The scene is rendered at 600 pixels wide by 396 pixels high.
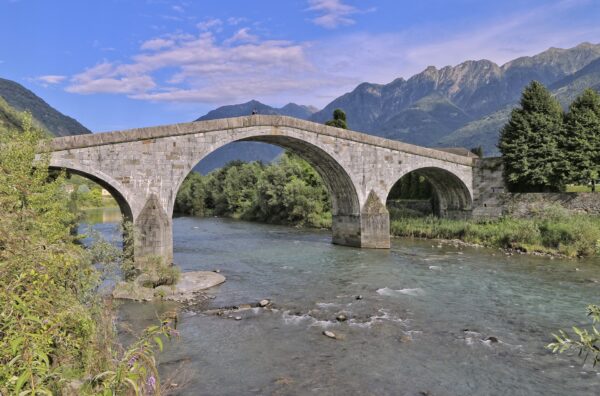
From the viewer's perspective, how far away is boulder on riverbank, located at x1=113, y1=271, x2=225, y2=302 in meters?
15.0

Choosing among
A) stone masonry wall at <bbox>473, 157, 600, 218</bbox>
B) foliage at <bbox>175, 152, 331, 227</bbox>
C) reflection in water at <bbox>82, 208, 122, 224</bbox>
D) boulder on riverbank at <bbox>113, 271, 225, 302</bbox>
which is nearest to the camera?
boulder on riverbank at <bbox>113, 271, 225, 302</bbox>

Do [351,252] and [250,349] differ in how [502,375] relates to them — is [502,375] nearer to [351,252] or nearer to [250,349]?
[250,349]

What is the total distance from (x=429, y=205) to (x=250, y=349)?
30.0 m

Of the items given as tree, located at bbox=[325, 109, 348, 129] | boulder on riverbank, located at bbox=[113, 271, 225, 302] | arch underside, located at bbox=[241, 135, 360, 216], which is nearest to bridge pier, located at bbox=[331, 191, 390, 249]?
arch underside, located at bbox=[241, 135, 360, 216]

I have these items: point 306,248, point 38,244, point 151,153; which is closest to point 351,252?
point 306,248

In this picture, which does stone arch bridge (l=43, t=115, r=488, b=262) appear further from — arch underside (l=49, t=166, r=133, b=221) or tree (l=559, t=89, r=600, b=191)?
tree (l=559, t=89, r=600, b=191)

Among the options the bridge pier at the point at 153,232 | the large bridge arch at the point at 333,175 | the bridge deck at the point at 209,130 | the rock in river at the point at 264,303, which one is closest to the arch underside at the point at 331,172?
the large bridge arch at the point at 333,175

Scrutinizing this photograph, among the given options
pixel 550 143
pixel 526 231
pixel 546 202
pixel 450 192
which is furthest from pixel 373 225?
pixel 550 143

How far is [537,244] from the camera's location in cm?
2469

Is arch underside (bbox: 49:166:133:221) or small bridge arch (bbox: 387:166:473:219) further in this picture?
small bridge arch (bbox: 387:166:473:219)

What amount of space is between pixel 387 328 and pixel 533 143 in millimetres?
23279

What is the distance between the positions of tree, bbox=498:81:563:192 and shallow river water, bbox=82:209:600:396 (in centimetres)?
938

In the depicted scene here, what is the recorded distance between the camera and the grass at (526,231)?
2303 centimetres

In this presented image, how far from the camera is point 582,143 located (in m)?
28.0
